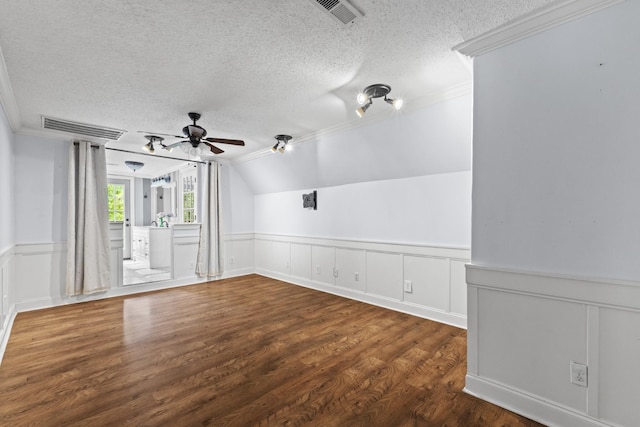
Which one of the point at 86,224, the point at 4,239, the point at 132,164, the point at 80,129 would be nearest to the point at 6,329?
the point at 4,239

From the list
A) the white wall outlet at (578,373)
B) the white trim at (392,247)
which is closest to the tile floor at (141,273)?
the white trim at (392,247)

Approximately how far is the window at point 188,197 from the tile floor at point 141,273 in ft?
4.35

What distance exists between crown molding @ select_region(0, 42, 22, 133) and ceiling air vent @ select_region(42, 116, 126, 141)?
25 cm

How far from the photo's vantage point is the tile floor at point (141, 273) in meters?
5.62

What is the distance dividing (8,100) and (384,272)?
464 cm

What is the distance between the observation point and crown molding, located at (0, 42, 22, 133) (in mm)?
2369

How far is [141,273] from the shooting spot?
6289mm

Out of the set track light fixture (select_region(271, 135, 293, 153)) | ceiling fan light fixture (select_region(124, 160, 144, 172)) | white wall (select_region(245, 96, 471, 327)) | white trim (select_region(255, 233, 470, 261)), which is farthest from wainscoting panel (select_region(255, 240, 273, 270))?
ceiling fan light fixture (select_region(124, 160, 144, 172))

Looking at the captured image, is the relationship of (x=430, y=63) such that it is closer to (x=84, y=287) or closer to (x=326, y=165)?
(x=326, y=165)

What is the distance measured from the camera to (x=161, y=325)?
3.44 metres

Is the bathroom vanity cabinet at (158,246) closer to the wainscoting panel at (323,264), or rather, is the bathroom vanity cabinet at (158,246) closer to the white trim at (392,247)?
the white trim at (392,247)

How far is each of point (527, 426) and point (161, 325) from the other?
11.7 feet

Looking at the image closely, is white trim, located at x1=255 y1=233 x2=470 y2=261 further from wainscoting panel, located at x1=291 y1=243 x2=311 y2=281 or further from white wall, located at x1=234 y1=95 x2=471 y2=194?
white wall, located at x1=234 y1=95 x2=471 y2=194

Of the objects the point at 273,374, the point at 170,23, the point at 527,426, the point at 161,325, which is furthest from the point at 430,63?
the point at 161,325
